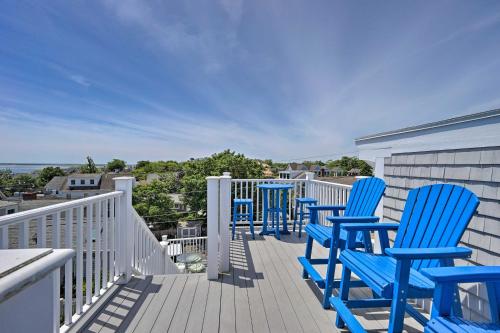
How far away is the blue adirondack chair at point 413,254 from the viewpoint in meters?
1.47

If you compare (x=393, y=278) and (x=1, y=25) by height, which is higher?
(x=1, y=25)

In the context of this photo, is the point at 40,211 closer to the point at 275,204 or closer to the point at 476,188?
the point at 476,188

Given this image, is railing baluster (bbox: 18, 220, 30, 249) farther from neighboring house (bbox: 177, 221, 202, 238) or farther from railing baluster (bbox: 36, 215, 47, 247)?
neighboring house (bbox: 177, 221, 202, 238)

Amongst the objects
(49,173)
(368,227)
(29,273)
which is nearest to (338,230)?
(368,227)

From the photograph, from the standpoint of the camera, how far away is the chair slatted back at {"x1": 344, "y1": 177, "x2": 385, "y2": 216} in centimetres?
265

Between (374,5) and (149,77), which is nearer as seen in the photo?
(374,5)

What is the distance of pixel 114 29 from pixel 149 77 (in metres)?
3.40

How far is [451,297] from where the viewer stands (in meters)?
1.23

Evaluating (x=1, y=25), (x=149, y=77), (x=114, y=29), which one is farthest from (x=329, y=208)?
(x=149, y=77)

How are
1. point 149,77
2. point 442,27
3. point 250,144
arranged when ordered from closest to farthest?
point 442,27, point 149,77, point 250,144

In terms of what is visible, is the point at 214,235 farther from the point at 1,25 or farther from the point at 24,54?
the point at 24,54

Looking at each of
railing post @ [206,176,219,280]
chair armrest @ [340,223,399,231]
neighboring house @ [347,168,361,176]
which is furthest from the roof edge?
neighboring house @ [347,168,361,176]

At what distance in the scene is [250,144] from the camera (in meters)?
23.4

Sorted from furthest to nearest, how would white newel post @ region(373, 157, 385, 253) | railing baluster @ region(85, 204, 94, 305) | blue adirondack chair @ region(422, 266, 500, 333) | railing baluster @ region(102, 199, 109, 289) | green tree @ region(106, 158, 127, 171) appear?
green tree @ region(106, 158, 127, 171), white newel post @ region(373, 157, 385, 253), railing baluster @ region(102, 199, 109, 289), railing baluster @ region(85, 204, 94, 305), blue adirondack chair @ region(422, 266, 500, 333)
